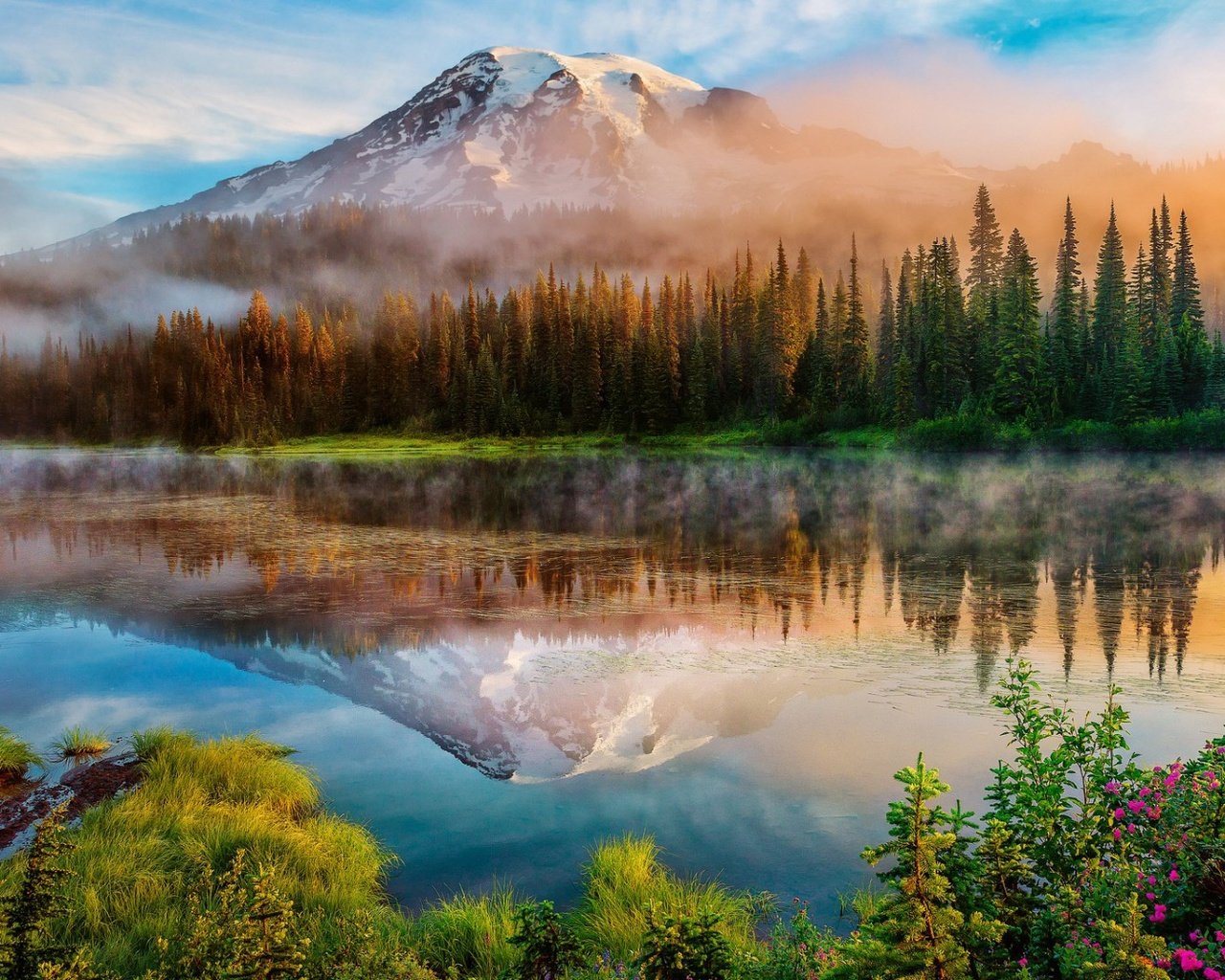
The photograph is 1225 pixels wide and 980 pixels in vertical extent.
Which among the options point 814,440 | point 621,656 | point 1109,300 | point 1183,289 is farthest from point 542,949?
point 1183,289

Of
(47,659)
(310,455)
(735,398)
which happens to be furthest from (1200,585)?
(310,455)

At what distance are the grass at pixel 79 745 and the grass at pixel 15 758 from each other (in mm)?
286

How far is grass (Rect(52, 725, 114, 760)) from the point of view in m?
11.9

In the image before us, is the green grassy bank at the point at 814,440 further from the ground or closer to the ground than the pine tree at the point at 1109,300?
closer to the ground

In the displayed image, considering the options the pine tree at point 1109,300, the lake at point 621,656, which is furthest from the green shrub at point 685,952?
the pine tree at point 1109,300

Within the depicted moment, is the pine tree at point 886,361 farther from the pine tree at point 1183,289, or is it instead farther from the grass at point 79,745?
the grass at point 79,745

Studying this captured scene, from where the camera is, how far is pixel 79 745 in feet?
39.5

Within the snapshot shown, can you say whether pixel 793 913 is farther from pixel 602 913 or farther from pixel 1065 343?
pixel 1065 343

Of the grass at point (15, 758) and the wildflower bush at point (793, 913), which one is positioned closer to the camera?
the wildflower bush at point (793, 913)

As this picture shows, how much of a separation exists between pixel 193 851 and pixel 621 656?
29.8ft

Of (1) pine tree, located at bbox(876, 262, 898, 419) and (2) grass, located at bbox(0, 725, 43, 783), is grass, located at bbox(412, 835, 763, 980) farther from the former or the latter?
(1) pine tree, located at bbox(876, 262, 898, 419)

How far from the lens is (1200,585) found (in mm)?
22203

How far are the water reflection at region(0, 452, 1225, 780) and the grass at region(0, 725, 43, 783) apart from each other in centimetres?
452

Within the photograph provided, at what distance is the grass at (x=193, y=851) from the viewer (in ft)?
23.4
